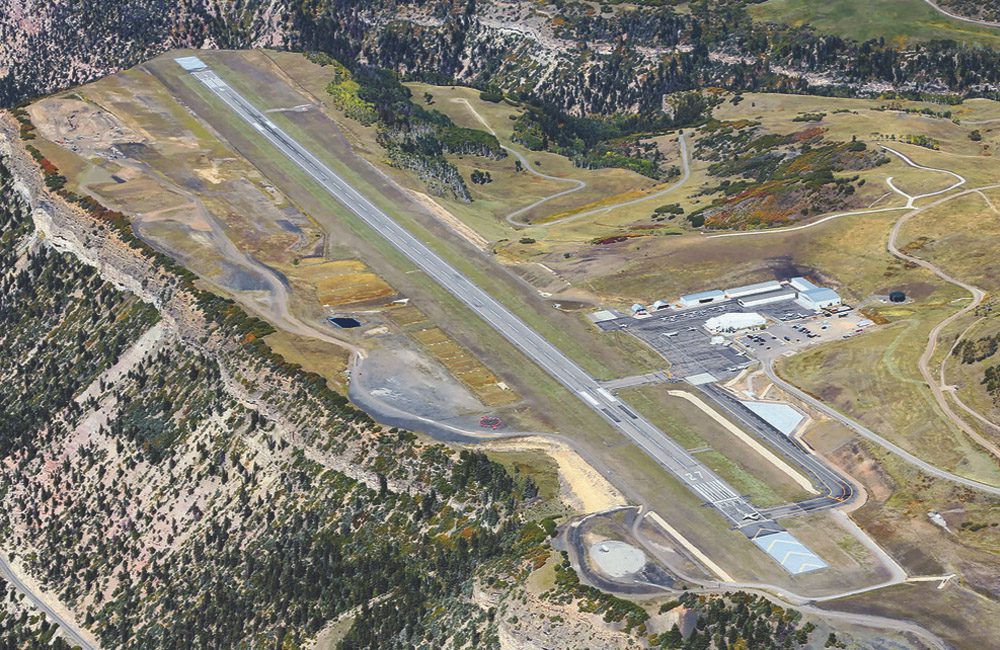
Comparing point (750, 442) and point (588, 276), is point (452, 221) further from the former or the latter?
point (750, 442)

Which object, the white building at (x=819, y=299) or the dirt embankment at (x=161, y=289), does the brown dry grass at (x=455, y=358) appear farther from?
the white building at (x=819, y=299)

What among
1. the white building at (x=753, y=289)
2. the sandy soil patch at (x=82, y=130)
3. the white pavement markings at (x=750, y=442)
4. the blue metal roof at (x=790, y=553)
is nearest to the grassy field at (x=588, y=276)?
the white pavement markings at (x=750, y=442)

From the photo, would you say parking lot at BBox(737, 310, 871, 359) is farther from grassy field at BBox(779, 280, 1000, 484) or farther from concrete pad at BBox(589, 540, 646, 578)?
Answer: concrete pad at BBox(589, 540, 646, 578)

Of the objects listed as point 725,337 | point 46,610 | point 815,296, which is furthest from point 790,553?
point 46,610

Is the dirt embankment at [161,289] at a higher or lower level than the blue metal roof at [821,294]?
lower

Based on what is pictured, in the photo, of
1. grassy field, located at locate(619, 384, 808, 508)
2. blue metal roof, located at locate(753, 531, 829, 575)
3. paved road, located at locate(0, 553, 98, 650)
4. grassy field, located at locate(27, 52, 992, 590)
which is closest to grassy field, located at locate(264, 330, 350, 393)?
grassy field, located at locate(27, 52, 992, 590)
